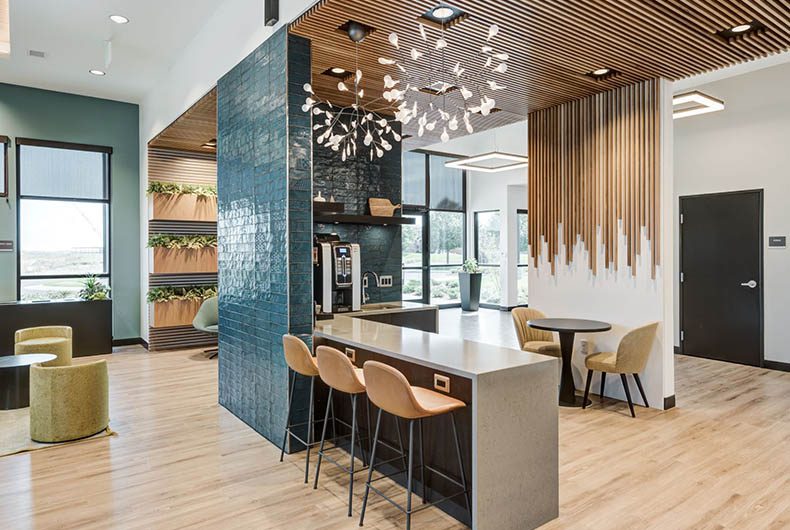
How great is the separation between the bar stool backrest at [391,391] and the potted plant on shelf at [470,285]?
9.96m

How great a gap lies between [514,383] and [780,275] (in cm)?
553

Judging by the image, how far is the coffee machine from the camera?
4.52m

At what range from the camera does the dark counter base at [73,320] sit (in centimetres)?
683

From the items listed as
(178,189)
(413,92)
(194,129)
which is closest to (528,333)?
(413,92)

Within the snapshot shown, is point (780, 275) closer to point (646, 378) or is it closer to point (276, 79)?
point (646, 378)

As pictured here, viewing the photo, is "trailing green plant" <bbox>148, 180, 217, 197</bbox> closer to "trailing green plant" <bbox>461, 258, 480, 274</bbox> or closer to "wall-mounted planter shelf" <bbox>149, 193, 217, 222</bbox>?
"wall-mounted planter shelf" <bbox>149, 193, 217, 222</bbox>

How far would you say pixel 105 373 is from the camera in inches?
168

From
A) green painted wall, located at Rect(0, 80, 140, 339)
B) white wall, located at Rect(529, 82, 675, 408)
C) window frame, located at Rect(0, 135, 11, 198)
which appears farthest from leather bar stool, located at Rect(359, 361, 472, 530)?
window frame, located at Rect(0, 135, 11, 198)

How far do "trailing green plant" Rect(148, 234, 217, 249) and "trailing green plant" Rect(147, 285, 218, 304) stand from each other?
652 millimetres

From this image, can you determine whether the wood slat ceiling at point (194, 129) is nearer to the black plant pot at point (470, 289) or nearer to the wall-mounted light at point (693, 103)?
the wall-mounted light at point (693, 103)

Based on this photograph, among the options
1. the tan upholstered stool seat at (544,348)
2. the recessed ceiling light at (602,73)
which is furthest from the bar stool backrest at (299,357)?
the recessed ceiling light at (602,73)

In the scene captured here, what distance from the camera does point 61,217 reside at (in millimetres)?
7734

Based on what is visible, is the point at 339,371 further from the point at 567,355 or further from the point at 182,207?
the point at 182,207

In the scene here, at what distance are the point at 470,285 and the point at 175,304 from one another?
6.91m
